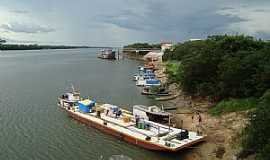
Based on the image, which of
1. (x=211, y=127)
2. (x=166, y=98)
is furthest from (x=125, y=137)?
(x=166, y=98)

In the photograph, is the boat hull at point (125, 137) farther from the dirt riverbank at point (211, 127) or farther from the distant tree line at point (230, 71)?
the distant tree line at point (230, 71)

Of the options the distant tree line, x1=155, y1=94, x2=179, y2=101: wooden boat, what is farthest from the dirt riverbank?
x1=155, y1=94, x2=179, y2=101: wooden boat

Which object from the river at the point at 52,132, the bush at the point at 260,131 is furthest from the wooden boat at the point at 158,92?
the bush at the point at 260,131

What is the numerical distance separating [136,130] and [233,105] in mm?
11518

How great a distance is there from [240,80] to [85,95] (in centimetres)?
3100

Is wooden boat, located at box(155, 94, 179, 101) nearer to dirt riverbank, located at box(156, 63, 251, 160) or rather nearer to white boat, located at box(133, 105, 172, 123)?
dirt riverbank, located at box(156, 63, 251, 160)

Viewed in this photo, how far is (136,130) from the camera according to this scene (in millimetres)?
35094

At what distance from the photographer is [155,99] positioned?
182 ft

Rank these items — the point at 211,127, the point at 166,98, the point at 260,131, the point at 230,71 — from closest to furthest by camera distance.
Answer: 1. the point at 260,131
2. the point at 211,127
3. the point at 230,71
4. the point at 166,98

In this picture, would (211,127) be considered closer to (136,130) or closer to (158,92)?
(136,130)

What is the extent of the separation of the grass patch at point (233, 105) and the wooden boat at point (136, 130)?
683 centimetres

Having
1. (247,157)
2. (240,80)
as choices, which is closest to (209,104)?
(240,80)

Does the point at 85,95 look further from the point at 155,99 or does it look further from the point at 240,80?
the point at 240,80

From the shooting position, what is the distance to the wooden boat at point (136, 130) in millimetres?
30922
